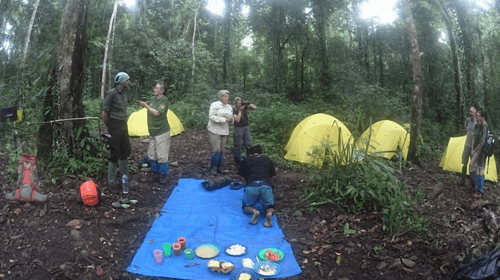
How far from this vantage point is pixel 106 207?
4.41 metres

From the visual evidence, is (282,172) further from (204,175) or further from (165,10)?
(165,10)

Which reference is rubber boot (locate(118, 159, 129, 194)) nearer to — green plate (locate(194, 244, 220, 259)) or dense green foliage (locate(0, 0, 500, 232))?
dense green foliage (locate(0, 0, 500, 232))

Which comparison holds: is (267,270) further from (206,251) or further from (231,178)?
(231,178)

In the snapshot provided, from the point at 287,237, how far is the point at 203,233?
3.42 feet

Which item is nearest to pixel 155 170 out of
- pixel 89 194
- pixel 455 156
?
pixel 89 194

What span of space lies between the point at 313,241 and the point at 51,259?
113 inches

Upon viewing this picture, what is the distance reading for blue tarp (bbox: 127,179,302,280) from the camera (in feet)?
11.1

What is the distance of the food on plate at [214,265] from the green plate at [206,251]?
16 centimetres

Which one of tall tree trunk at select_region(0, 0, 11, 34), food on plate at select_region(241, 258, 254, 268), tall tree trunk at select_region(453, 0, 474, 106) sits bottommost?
food on plate at select_region(241, 258, 254, 268)

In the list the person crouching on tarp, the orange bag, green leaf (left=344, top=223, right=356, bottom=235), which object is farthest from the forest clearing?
the person crouching on tarp

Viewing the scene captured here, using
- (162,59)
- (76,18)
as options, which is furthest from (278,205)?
(162,59)

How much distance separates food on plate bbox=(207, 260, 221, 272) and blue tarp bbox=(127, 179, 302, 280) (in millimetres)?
47

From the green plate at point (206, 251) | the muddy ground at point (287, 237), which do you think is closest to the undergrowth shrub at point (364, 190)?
the muddy ground at point (287, 237)

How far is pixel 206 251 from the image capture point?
3.65 metres
